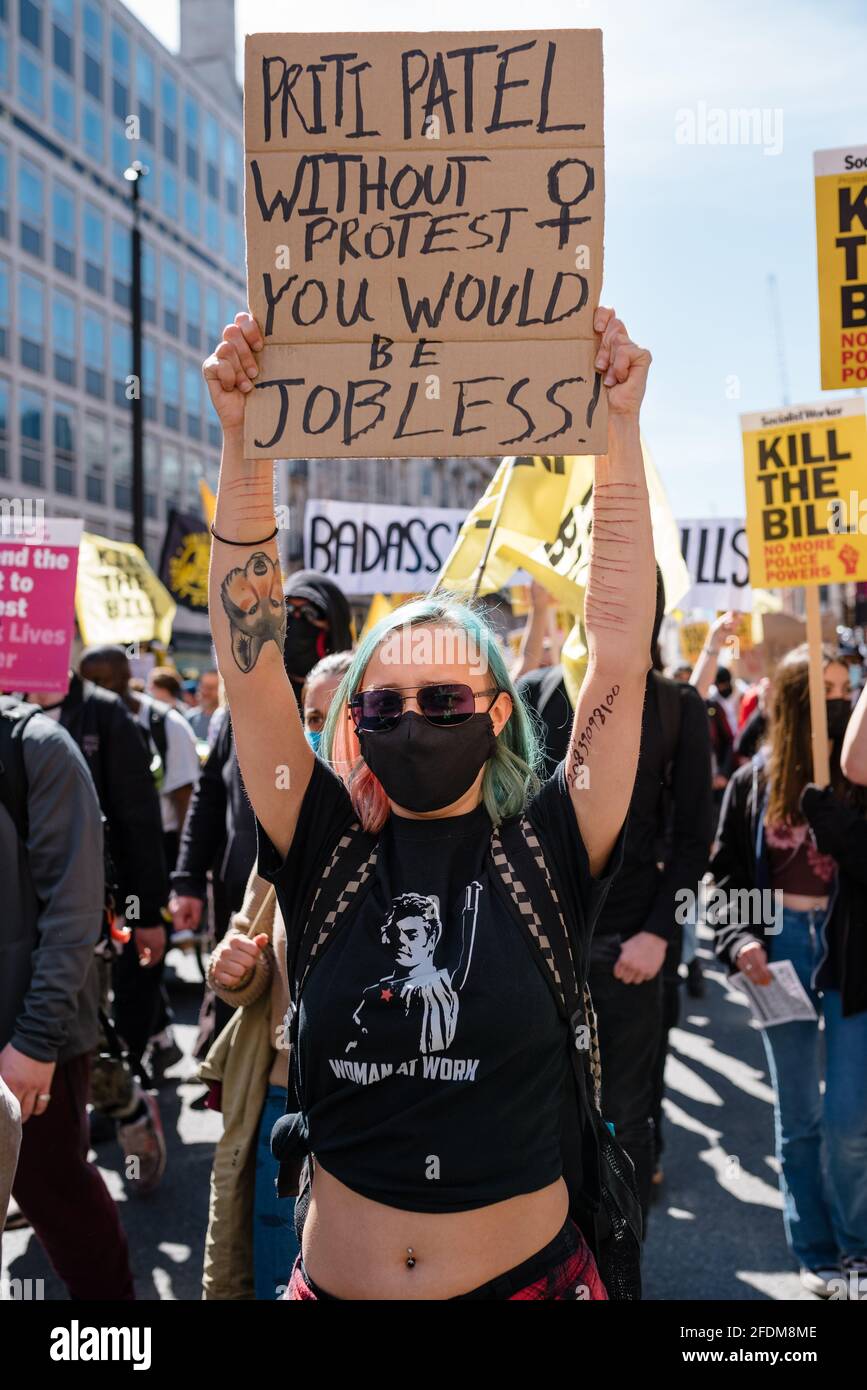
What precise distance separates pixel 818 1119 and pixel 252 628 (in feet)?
8.99

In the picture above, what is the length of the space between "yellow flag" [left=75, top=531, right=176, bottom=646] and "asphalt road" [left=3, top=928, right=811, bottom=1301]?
9.05 ft

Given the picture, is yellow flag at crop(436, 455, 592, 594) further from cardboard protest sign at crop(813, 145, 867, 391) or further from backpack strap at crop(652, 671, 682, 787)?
cardboard protest sign at crop(813, 145, 867, 391)

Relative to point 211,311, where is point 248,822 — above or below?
below

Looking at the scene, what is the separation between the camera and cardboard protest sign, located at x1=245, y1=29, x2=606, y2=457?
6.55 ft

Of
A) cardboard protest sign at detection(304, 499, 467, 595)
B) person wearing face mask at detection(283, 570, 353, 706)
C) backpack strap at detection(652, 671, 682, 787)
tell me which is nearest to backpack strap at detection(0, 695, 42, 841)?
person wearing face mask at detection(283, 570, 353, 706)

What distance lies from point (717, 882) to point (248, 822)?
1.65m

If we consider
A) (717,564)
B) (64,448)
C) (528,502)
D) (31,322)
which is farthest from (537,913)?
(64,448)

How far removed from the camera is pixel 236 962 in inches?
112

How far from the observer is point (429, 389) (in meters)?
2.01

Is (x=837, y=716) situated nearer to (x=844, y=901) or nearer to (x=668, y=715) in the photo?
(x=668, y=715)

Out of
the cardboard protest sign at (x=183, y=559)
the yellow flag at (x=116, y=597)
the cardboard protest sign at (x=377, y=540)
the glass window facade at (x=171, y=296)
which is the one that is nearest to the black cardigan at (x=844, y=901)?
the cardboard protest sign at (x=377, y=540)
